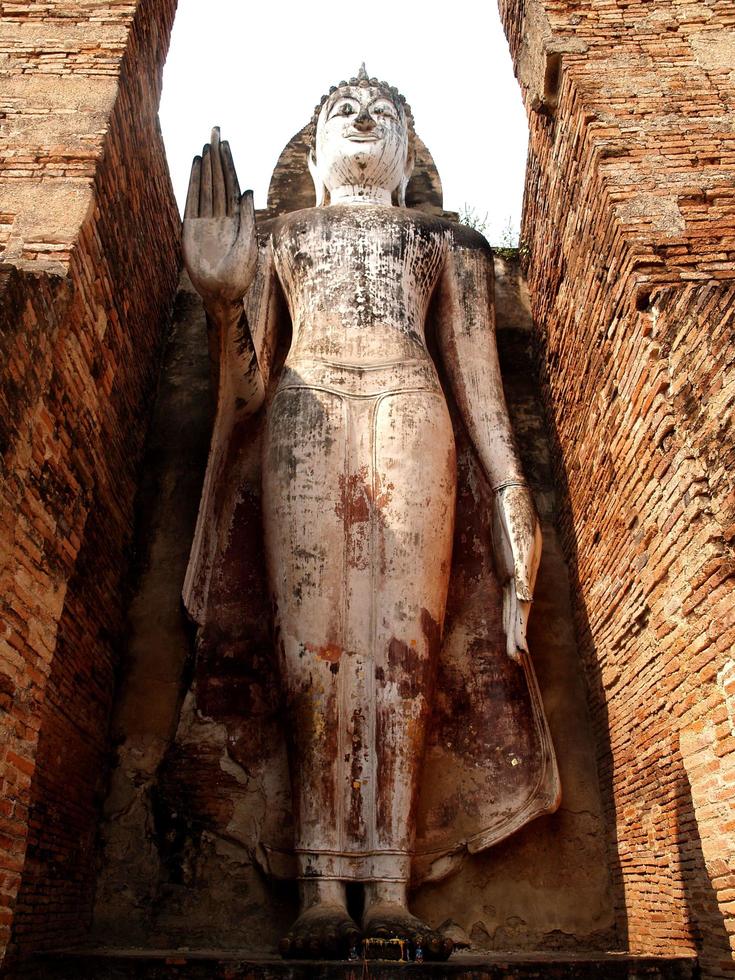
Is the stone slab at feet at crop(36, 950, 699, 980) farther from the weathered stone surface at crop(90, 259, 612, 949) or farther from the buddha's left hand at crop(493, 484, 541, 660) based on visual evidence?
the buddha's left hand at crop(493, 484, 541, 660)

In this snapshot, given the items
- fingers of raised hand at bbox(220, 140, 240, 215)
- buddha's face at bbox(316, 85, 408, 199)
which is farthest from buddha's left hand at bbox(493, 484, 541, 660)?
buddha's face at bbox(316, 85, 408, 199)

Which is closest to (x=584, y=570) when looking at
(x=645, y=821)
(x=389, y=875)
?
(x=645, y=821)

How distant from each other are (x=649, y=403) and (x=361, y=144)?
3.17 m

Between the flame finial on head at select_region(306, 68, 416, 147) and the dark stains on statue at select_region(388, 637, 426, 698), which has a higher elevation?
the flame finial on head at select_region(306, 68, 416, 147)

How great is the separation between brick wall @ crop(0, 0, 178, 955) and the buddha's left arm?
2008 millimetres

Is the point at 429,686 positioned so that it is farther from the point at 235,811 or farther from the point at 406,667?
the point at 235,811

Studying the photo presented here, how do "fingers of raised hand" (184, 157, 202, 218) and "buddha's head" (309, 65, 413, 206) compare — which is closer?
"fingers of raised hand" (184, 157, 202, 218)

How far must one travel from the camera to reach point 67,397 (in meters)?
4.27

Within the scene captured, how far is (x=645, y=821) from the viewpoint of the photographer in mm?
4156

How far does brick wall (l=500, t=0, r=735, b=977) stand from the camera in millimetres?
3553

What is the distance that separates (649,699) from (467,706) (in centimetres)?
101

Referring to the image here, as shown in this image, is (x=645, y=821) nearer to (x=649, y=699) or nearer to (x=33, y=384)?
(x=649, y=699)

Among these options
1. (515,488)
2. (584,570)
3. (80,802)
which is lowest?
(80,802)

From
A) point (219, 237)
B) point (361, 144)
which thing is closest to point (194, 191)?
point (219, 237)
